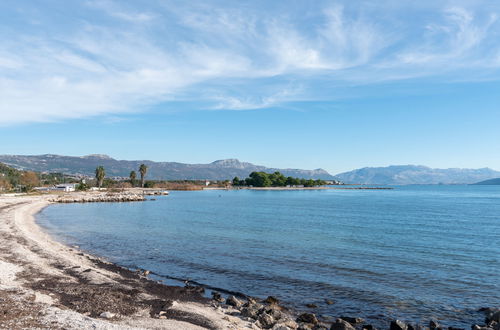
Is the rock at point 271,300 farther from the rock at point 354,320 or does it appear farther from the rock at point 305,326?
the rock at point 354,320

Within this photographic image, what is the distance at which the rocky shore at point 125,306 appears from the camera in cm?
1304

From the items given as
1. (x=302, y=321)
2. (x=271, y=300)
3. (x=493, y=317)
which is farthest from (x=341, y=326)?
(x=493, y=317)

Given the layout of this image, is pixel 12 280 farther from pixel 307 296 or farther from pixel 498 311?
pixel 498 311

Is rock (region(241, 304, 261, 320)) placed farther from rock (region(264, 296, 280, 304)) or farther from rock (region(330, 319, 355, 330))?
rock (region(330, 319, 355, 330))

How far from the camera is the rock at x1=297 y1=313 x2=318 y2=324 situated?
16.2 metres

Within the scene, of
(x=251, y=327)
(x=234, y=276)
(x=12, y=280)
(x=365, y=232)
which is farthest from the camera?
(x=365, y=232)

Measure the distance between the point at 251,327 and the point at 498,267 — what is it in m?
22.1

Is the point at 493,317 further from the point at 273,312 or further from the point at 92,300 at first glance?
the point at 92,300

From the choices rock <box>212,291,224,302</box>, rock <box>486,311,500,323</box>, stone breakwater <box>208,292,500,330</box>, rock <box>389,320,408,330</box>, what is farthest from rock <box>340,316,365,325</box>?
rock <box>212,291,224,302</box>

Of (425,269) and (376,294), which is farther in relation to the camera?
(425,269)

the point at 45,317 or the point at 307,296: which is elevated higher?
the point at 45,317

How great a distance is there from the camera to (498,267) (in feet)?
88.7

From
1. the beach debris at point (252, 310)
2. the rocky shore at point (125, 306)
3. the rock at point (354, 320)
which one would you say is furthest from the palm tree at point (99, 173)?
the rock at point (354, 320)

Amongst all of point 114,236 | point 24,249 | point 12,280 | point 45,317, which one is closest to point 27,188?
point 114,236
